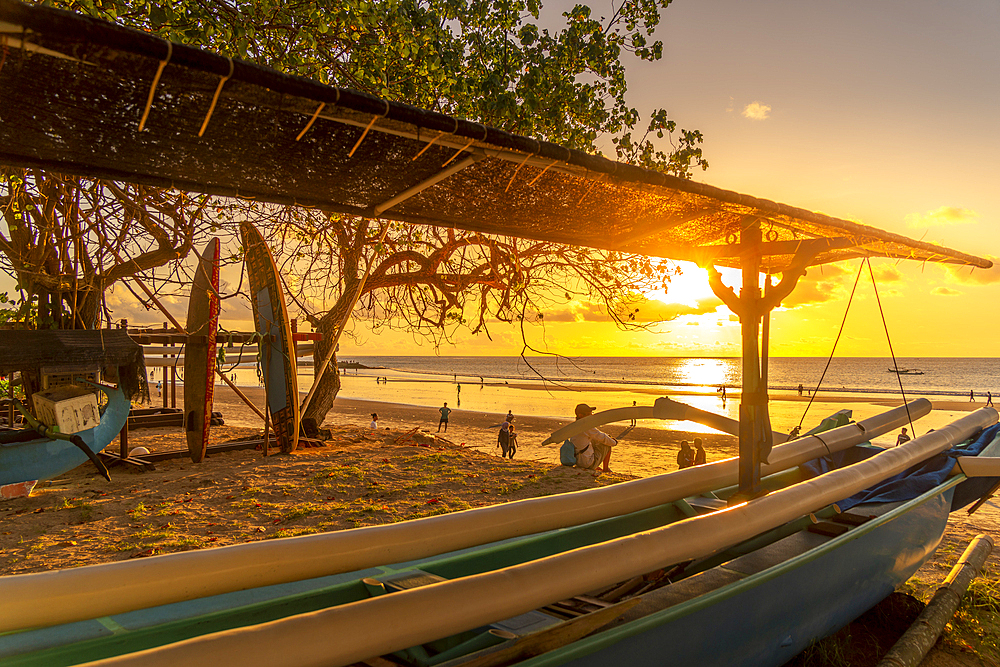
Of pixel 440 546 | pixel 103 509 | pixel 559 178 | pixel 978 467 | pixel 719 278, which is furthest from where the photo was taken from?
pixel 103 509

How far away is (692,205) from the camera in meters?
2.65

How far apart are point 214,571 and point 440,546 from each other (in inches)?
30.6

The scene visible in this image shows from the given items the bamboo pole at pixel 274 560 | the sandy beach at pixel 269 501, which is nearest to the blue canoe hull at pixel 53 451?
the sandy beach at pixel 269 501

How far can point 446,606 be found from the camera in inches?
50.7

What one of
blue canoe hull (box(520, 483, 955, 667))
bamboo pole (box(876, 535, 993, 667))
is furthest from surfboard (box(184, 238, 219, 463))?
bamboo pole (box(876, 535, 993, 667))

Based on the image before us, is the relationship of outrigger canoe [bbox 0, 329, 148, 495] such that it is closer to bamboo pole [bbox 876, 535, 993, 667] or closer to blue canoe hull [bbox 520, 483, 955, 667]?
blue canoe hull [bbox 520, 483, 955, 667]

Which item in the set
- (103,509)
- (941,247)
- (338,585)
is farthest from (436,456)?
(941,247)

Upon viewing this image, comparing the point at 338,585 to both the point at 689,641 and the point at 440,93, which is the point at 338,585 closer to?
the point at 689,641

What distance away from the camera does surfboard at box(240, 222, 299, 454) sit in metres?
8.18

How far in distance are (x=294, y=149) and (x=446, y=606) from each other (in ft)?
5.26

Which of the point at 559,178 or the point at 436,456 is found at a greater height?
the point at 559,178

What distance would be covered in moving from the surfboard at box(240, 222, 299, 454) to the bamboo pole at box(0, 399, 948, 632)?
267 inches

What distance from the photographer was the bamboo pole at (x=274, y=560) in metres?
1.25

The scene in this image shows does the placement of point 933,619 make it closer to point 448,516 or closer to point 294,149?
point 448,516
